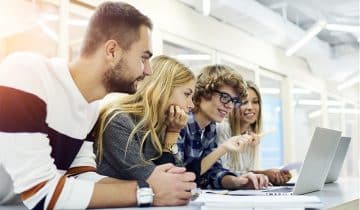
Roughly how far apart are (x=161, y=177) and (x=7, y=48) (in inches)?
68.7

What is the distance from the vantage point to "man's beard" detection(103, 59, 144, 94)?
1181 millimetres

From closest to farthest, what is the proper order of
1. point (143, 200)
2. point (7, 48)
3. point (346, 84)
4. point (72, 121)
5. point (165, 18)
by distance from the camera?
point (143, 200) < point (72, 121) < point (7, 48) < point (165, 18) < point (346, 84)

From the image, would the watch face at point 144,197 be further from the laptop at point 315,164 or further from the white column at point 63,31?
the white column at point 63,31

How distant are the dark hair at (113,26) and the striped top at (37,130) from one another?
114 millimetres

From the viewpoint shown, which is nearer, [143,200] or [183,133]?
[143,200]

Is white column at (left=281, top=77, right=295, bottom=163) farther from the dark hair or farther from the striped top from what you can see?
the striped top

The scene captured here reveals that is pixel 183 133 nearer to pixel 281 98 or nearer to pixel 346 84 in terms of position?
pixel 281 98

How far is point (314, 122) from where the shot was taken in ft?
Answer: 24.0

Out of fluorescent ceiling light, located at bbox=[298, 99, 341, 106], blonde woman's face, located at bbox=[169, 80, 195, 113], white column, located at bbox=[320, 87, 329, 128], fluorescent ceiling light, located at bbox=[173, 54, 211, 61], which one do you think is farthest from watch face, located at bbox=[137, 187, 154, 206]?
white column, located at bbox=[320, 87, 329, 128]

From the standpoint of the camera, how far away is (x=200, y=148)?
181 cm

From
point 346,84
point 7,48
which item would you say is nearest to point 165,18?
point 7,48

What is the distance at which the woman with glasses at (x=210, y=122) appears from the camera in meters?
1.67

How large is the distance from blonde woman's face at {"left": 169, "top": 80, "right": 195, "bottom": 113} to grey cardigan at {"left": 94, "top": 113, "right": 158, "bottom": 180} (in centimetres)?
20

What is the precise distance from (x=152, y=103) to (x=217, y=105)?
0.53m
